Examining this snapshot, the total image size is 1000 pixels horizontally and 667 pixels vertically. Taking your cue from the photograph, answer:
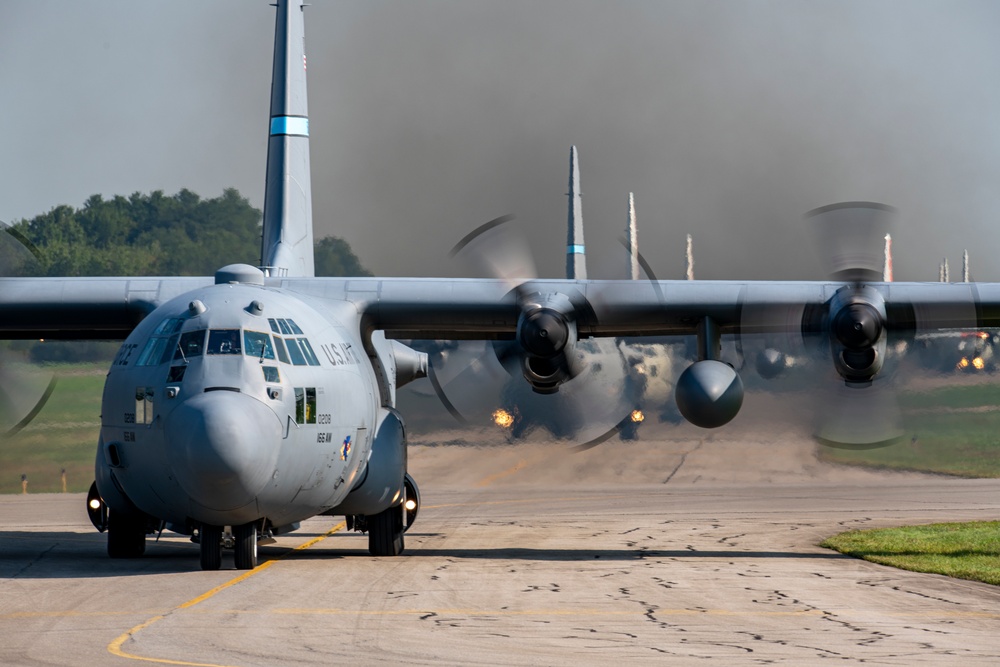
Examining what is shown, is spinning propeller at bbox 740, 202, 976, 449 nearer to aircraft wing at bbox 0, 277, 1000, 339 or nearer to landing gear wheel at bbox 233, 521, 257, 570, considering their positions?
aircraft wing at bbox 0, 277, 1000, 339

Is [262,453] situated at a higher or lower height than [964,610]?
higher

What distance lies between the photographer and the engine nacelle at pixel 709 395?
748 inches

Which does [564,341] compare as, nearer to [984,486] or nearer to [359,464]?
[359,464]

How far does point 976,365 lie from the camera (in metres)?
31.2

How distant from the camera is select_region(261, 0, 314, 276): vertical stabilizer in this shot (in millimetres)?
22594

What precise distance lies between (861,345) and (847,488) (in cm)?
1680

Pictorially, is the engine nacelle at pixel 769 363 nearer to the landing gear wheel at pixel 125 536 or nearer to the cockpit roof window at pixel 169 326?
the landing gear wheel at pixel 125 536

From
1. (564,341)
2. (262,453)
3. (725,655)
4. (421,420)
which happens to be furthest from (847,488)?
(725,655)

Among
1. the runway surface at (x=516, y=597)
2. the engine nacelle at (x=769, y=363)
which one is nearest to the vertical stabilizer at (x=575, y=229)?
the runway surface at (x=516, y=597)

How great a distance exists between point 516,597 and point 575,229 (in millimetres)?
23243

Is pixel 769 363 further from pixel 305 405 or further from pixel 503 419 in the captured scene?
pixel 305 405

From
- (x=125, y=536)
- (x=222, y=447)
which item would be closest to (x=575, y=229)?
(x=125, y=536)

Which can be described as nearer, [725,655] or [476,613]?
[725,655]

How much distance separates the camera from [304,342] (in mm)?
16266
